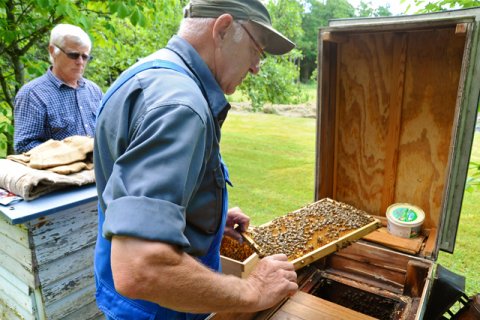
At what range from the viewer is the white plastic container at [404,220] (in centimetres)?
254

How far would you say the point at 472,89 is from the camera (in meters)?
1.94

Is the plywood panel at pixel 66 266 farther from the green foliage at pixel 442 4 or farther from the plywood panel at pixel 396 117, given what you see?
the green foliage at pixel 442 4

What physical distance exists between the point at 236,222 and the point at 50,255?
3.76 feet

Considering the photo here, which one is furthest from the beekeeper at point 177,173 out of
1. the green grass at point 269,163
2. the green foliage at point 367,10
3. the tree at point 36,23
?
the green foliage at point 367,10

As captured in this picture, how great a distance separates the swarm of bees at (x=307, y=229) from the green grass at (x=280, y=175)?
207 centimetres

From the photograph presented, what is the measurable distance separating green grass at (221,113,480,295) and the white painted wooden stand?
3.09 meters

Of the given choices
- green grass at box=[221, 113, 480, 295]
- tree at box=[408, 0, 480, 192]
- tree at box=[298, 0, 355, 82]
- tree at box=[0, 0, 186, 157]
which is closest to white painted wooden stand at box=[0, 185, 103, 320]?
Result: tree at box=[0, 0, 186, 157]

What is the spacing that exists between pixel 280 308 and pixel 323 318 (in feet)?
0.78

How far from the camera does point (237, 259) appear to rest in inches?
92.7

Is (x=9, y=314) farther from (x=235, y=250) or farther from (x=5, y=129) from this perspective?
(x=5, y=129)

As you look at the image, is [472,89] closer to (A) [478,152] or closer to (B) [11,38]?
(B) [11,38]

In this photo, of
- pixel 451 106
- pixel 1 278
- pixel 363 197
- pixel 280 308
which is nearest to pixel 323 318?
pixel 280 308

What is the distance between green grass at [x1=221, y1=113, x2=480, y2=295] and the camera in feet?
13.9

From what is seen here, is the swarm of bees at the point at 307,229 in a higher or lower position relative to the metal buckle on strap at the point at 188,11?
lower
